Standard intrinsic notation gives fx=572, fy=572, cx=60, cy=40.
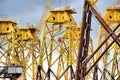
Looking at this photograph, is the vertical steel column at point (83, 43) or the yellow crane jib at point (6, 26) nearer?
the vertical steel column at point (83, 43)

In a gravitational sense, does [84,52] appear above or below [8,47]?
above

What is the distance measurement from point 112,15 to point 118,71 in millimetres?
23778

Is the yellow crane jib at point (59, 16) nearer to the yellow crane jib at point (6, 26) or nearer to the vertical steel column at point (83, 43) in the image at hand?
the yellow crane jib at point (6, 26)

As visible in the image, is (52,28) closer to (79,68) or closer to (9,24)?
(9,24)

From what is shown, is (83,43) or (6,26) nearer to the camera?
(83,43)

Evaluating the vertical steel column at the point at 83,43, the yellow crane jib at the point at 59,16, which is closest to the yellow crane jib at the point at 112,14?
the yellow crane jib at the point at 59,16

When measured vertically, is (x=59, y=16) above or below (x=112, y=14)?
below

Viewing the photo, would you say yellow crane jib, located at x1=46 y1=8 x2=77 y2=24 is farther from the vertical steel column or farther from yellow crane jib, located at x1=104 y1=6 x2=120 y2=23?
the vertical steel column

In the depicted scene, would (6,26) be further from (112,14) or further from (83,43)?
(83,43)

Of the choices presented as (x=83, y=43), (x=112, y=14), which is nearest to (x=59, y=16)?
(x=112, y=14)

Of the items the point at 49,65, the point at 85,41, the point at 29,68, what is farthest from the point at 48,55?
the point at 85,41

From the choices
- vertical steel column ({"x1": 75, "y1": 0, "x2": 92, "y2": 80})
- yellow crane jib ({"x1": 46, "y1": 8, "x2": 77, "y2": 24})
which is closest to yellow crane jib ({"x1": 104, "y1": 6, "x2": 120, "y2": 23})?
A: yellow crane jib ({"x1": 46, "y1": 8, "x2": 77, "y2": 24})

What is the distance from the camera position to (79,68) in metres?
69.9

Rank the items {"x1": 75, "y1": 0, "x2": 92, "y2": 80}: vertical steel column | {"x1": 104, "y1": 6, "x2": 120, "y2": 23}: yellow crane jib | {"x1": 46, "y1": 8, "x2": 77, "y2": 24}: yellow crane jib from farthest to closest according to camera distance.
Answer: {"x1": 46, "y1": 8, "x2": 77, "y2": 24}: yellow crane jib → {"x1": 104, "y1": 6, "x2": 120, "y2": 23}: yellow crane jib → {"x1": 75, "y1": 0, "x2": 92, "y2": 80}: vertical steel column
